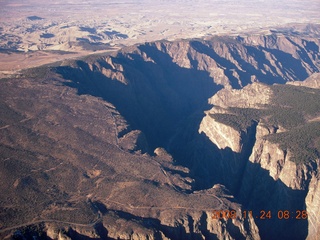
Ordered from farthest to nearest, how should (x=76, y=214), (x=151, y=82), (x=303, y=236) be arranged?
(x=151, y=82), (x=303, y=236), (x=76, y=214)

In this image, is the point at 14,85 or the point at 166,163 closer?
the point at 166,163

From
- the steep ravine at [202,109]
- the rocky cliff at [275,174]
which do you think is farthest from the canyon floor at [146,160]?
the steep ravine at [202,109]

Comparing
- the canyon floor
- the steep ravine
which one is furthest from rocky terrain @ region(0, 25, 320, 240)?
the steep ravine

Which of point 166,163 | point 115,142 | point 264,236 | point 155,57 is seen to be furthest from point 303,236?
point 155,57

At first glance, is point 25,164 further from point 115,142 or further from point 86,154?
point 115,142

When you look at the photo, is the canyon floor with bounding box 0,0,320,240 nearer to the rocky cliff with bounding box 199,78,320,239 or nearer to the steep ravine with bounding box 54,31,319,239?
the rocky cliff with bounding box 199,78,320,239

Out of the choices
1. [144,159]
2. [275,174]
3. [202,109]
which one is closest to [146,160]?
[144,159]

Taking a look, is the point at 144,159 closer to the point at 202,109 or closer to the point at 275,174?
the point at 275,174
